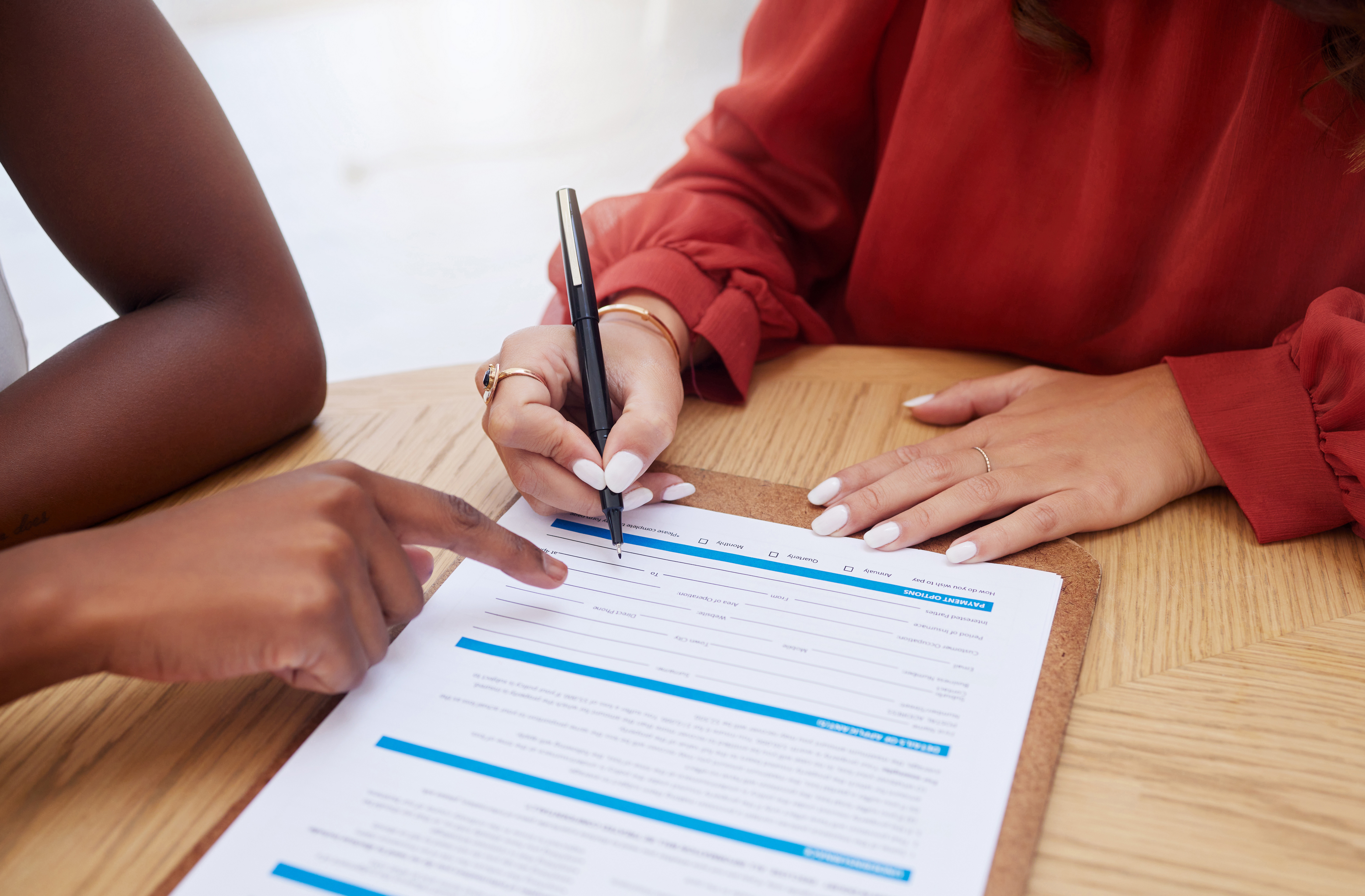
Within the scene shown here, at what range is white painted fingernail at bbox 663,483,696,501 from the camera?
651 mm

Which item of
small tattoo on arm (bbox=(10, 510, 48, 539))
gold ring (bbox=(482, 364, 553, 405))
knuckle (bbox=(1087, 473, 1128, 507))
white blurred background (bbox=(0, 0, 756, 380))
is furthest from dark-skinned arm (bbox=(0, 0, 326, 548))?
white blurred background (bbox=(0, 0, 756, 380))

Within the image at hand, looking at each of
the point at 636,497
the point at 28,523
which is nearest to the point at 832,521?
the point at 636,497

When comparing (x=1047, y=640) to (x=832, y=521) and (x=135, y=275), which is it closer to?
(x=832, y=521)

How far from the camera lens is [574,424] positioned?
2.16 feet

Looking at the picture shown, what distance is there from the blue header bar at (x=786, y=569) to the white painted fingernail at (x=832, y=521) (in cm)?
4

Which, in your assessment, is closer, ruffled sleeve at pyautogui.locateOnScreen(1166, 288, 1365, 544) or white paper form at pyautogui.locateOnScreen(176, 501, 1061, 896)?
white paper form at pyautogui.locateOnScreen(176, 501, 1061, 896)

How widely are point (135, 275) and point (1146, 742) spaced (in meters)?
0.82

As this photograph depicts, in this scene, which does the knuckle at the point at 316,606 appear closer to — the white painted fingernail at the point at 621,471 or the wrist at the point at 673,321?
the white painted fingernail at the point at 621,471

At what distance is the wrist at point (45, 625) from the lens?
1.44 feet

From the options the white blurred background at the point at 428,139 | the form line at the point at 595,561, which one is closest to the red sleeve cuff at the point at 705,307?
the form line at the point at 595,561

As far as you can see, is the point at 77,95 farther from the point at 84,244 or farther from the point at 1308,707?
the point at 1308,707

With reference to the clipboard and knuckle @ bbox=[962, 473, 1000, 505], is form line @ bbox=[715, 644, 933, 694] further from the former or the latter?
knuckle @ bbox=[962, 473, 1000, 505]

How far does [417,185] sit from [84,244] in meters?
1.83

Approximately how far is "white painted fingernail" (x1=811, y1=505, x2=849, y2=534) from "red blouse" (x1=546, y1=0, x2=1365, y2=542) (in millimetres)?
204
